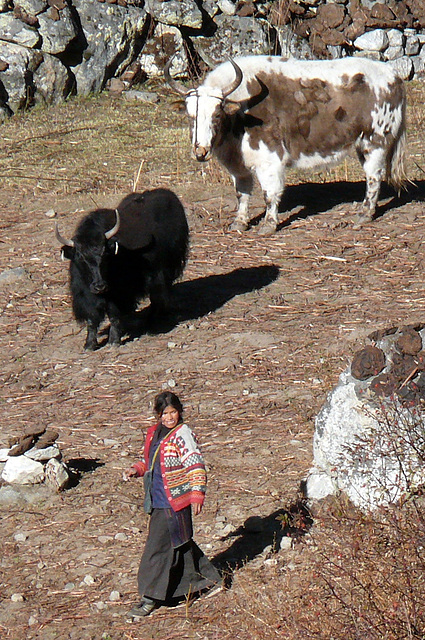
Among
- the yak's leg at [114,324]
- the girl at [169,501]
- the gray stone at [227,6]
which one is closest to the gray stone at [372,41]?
the gray stone at [227,6]

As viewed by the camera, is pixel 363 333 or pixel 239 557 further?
pixel 363 333

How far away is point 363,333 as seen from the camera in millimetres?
8164

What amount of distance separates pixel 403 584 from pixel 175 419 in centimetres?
139

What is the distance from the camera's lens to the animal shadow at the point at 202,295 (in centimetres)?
891

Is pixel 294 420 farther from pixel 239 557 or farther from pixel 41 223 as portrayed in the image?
pixel 41 223

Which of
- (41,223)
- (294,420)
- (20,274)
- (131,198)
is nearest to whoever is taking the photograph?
(294,420)

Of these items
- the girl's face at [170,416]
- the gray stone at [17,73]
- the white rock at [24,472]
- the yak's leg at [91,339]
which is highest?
the girl's face at [170,416]

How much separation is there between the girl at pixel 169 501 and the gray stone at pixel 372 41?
1362 cm

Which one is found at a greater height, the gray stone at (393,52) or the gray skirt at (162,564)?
the gray skirt at (162,564)

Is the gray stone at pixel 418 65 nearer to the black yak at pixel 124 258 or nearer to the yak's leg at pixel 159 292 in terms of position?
the black yak at pixel 124 258

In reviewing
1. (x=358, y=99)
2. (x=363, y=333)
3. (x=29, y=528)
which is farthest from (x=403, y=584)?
(x=358, y=99)

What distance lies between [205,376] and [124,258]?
132 cm

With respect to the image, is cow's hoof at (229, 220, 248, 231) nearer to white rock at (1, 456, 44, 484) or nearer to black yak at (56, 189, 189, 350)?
black yak at (56, 189, 189, 350)

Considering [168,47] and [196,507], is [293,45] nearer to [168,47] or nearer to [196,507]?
[168,47]
